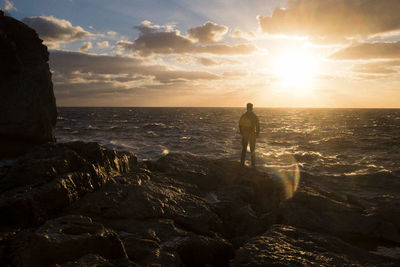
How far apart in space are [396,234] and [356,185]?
556 centimetres

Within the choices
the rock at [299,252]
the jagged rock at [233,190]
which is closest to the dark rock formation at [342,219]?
the jagged rock at [233,190]

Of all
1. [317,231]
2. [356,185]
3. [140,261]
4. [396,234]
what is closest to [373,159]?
[356,185]

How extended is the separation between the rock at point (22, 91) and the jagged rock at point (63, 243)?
12.2 m

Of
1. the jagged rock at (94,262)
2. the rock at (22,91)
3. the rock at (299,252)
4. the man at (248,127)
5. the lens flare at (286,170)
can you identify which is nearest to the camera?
the jagged rock at (94,262)

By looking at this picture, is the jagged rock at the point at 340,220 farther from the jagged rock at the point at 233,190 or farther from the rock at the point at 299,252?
the rock at the point at 299,252

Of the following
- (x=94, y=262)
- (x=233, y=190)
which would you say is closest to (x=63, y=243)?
(x=94, y=262)

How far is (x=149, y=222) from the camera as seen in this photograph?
15.9 feet

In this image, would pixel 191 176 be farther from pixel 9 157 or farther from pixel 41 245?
pixel 9 157

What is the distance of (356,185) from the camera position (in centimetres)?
1110

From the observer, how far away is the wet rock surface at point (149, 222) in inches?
141

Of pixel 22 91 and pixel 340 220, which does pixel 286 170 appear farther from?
pixel 22 91

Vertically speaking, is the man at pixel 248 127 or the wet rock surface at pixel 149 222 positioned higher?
the man at pixel 248 127

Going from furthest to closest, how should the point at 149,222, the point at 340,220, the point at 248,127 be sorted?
the point at 248,127, the point at 340,220, the point at 149,222

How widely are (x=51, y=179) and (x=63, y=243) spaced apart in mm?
2502
